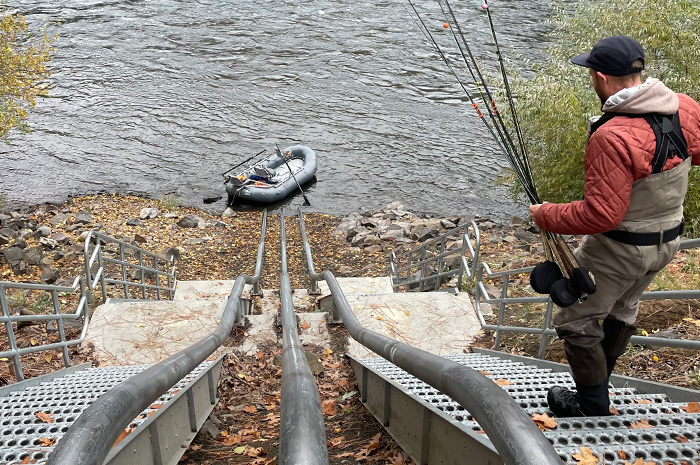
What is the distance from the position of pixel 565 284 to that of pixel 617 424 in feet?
2.32

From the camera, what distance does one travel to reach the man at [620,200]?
264cm

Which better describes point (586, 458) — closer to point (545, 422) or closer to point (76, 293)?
point (545, 422)

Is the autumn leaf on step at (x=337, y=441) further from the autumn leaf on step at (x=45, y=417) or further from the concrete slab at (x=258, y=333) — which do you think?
the concrete slab at (x=258, y=333)

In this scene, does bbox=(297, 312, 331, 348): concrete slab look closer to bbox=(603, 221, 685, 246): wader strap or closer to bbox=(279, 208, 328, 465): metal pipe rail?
bbox=(279, 208, 328, 465): metal pipe rail

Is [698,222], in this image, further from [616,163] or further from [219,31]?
[219,31]

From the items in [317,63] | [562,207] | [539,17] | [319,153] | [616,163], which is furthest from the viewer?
[539,17]

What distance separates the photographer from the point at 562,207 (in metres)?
2.83

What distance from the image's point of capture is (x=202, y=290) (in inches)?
392

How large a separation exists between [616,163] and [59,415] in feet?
9.95

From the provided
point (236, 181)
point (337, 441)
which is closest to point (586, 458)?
point (337, 441)

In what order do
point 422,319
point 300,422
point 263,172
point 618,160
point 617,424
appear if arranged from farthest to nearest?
point 263,172 < point 422,319 < point 617,424 < point 618,160 < point 300,422

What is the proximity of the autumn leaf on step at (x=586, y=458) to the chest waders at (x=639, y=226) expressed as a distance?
0.64m

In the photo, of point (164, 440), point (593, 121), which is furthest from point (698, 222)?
point (164, 440)

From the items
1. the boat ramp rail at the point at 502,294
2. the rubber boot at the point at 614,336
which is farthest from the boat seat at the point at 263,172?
the rubber boot at the point at 614,336
